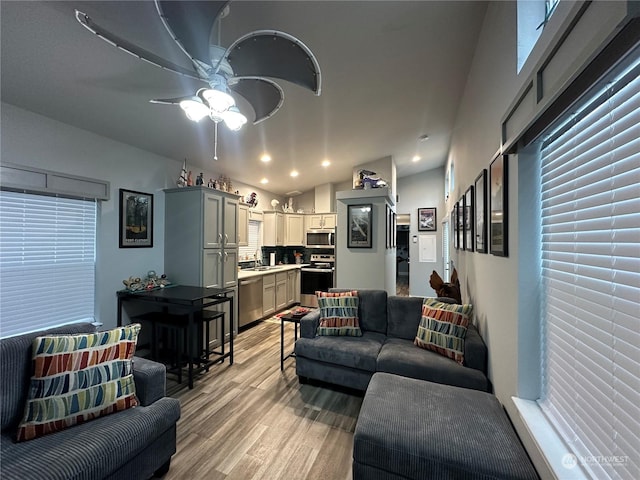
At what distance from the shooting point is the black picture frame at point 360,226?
4.18 meters

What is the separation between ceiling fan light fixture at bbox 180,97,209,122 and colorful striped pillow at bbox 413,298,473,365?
8.05 ft

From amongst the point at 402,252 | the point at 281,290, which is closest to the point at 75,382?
the point at 281,290

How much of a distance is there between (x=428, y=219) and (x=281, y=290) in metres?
4.26

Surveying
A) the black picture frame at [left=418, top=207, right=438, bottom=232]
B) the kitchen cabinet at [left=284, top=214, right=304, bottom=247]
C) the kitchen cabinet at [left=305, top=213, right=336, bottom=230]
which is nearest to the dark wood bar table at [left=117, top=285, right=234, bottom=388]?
the kitchen cabinet at [left=284, top=214, right=304, bottom=247]

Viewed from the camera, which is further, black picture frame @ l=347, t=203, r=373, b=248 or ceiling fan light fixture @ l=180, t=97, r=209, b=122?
black picture frame @ l=347, t=203, r=373, b=248

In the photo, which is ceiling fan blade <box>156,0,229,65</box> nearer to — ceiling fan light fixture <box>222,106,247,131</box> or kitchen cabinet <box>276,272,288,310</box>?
ceiling fan light fixture <box>222,106,247,131</box>

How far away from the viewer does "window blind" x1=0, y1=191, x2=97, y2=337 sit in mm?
2277

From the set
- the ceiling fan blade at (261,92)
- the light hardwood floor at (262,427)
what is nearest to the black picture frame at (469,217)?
the light hardwood floor at (262,427)

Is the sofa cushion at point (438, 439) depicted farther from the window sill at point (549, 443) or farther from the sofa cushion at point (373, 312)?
the sofa cushion at point (373, 312)

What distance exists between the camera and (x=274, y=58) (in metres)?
1.40

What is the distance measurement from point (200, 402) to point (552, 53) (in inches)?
126

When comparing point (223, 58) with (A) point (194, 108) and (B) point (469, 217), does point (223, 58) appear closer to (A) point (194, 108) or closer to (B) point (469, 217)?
(A) point (194, 108)

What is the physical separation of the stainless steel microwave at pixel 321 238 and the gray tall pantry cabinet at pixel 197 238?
2.61 metres

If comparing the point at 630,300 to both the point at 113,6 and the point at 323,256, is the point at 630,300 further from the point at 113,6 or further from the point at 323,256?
the point at 323,256
